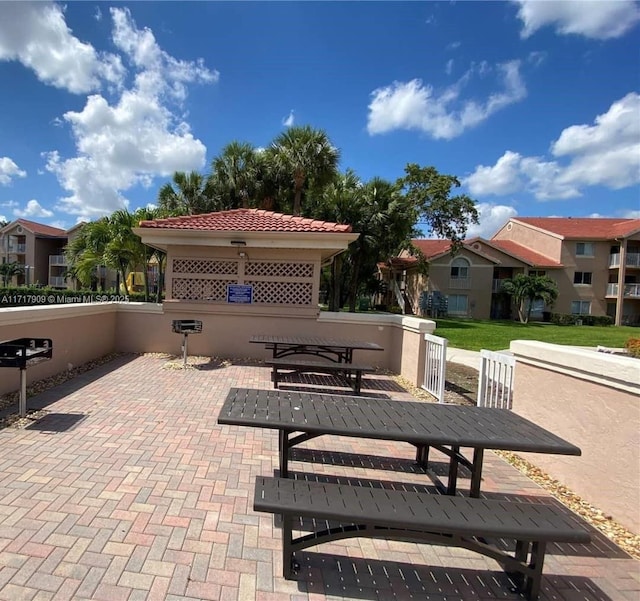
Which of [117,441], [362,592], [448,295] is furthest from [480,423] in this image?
[448,295]

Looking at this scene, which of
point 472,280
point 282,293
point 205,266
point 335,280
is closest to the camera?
point 282,293

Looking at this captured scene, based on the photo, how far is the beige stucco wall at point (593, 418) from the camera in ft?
9.33

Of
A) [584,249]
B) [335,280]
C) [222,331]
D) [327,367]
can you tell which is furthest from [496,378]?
[584,249]

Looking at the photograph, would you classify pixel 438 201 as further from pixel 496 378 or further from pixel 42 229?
pixel 42 229

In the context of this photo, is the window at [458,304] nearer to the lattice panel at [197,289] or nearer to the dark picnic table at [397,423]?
the lattice panel at [197,289]

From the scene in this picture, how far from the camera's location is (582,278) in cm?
3428

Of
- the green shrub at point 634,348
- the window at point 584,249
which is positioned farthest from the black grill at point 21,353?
the window at point 584,249

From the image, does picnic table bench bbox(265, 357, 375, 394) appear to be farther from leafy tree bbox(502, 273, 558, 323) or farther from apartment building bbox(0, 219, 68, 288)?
apartment building bbox(0, 219, 68, 288)

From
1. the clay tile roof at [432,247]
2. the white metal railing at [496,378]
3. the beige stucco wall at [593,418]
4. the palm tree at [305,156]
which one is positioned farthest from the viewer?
→ the clay tile roof at [432,247]

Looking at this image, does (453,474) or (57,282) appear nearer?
(453,474)

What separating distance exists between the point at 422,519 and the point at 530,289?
33.2 meters

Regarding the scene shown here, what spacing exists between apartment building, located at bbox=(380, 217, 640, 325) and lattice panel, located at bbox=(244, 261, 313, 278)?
24.1 m

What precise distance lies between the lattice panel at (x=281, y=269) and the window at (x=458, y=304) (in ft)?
88.6

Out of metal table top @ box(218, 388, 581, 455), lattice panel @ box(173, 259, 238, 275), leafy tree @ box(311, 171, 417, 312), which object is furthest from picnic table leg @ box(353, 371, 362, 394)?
leafy tree @ box(311, 171, 417, 312)
